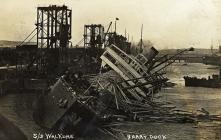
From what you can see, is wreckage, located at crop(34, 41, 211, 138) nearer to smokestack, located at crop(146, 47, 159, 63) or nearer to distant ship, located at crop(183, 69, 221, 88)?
smokestack, located at crop(146, 47, 159, 63)

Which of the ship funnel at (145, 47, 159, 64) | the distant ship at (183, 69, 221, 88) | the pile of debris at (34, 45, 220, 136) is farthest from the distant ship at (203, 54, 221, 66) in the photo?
the pile of debris at (34, 45, 220, 136)

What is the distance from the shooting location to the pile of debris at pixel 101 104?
30.5 feet

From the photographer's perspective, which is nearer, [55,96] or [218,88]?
[55,96]

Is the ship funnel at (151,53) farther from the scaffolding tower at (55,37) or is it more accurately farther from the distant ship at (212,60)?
the distant ship at (212,60)

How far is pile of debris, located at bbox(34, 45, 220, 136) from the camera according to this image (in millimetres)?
9289

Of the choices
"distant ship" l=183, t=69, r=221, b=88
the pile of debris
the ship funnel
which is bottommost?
"distant ship" l=183, t=69, r=221, b=88

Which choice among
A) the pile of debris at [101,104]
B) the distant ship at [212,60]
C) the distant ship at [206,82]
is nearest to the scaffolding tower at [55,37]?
Result: the pile of debris at [101,104]

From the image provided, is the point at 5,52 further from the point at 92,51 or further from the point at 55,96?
the point at 55,96

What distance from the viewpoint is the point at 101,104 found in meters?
10.3

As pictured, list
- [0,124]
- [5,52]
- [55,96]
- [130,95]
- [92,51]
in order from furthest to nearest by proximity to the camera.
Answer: [92,51] < [5,52] < [130,95] < [55,96] < [0,124]

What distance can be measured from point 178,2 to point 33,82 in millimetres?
8350

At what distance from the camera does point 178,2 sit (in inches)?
405

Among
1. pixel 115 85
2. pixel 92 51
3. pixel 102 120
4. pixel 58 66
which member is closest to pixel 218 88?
pixel 92 51

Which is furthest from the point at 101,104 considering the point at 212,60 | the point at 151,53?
the point at 212,60
